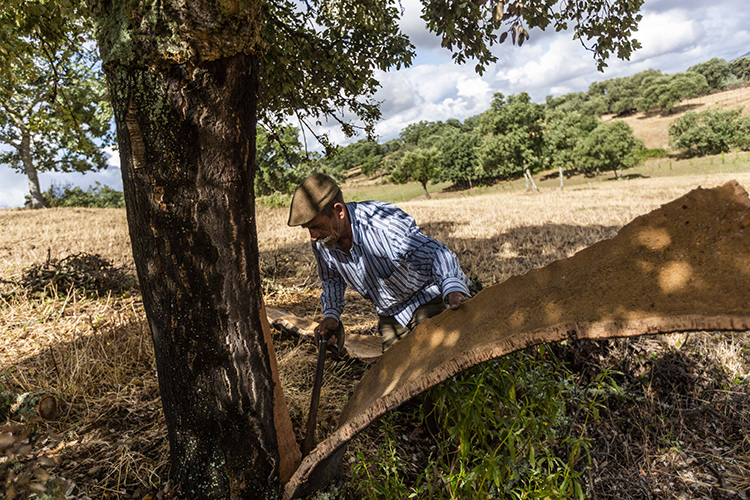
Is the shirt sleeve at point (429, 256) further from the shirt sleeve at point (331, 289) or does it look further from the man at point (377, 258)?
the shirt sleeve at point (331, 289)

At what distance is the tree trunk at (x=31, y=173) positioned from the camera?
76.6ft

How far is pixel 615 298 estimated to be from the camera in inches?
69.6

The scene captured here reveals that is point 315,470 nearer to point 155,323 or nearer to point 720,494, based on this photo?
point 155,323

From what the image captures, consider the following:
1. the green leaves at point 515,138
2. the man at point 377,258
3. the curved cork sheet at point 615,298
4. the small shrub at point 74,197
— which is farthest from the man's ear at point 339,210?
the green leaves at point 515,138

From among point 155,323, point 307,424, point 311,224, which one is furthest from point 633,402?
point 155,323

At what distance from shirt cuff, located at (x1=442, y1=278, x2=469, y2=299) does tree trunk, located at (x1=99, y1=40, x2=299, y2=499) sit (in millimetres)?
1064

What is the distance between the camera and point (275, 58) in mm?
3869

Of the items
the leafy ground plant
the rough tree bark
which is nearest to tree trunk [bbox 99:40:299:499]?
the rough tree bark

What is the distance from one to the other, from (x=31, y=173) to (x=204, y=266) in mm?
28829

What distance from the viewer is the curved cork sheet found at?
1564 millimetres

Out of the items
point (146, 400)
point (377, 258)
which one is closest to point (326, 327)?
point (377, 258)

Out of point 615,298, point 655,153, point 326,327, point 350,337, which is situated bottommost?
point 350,337

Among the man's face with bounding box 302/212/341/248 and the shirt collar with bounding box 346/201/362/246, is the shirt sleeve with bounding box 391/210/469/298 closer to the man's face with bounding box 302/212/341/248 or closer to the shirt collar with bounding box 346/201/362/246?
the shirt collar with bounding box 346/201/362/246

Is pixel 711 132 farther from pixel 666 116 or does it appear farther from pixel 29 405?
pixel 29 405
